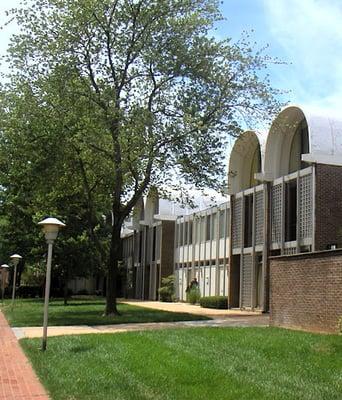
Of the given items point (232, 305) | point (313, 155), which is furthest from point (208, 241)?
point (313, 155)

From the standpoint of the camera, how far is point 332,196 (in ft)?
76.8

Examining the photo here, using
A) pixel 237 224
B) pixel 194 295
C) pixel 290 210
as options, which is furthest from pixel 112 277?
pixel 194 295

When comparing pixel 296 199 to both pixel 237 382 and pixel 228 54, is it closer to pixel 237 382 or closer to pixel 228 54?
pixel 228 54

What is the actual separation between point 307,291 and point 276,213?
38.1ft

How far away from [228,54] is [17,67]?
796cm

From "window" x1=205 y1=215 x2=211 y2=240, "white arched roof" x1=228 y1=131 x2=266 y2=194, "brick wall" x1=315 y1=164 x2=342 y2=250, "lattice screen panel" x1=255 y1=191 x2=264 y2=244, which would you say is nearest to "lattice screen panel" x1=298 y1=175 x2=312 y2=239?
"brick wall" x1=315 y1=164 x2=342 y2=250

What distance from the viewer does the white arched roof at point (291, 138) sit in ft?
76.5

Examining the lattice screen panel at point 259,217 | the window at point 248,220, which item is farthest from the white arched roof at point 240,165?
the lattice screen panel at point 259,217

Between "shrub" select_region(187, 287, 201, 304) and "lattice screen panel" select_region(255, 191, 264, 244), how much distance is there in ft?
26.4

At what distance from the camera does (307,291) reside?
15.1 m

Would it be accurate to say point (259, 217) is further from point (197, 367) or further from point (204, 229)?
point (197, 367)

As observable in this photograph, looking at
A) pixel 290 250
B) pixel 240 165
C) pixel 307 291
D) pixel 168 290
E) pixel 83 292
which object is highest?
pixel 240 165

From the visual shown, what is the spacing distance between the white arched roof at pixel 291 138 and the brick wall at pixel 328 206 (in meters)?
0.47

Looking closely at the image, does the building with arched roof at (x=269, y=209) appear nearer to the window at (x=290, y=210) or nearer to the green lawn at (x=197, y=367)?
the window at (x=290, y=210)
